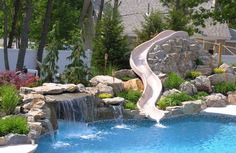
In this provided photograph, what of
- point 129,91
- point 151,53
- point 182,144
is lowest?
point 182,144

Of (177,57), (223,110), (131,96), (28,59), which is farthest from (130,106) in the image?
(28,59)

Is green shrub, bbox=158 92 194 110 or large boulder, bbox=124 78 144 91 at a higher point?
large boulder, bbox=124 78 144 91

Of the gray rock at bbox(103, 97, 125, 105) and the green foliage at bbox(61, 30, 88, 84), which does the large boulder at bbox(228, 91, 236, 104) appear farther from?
the green foliage at bbox(61, 30, 88, 84)

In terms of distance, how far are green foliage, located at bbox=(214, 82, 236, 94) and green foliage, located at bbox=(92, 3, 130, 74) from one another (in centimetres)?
390

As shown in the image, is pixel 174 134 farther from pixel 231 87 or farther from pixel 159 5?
pixel 159 5

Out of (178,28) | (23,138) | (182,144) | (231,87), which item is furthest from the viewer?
(178,28)

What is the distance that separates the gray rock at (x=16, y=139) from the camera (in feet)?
31.9

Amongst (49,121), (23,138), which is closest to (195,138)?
(49,121)

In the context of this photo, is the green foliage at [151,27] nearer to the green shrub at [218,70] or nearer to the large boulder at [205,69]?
the large boulder at [205,69]

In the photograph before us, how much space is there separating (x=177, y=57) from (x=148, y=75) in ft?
5.73

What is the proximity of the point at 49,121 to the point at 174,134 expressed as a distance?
12.1ft

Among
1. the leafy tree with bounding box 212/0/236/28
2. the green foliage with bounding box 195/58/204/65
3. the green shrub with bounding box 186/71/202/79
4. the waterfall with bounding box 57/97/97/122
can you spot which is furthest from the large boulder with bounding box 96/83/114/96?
the leafy tree with bounding box 212/0/236/28

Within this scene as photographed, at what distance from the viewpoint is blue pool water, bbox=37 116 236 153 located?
36.5 feet

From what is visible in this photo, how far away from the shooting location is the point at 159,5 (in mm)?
34562
